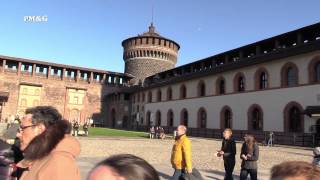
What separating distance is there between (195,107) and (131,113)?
1996 centimetres

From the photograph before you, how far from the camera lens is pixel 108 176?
4.93 feet

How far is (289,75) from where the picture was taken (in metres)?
29.3

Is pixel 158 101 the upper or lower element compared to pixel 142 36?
lower

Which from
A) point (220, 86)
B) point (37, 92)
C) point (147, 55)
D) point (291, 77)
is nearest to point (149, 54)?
point (147, 55)

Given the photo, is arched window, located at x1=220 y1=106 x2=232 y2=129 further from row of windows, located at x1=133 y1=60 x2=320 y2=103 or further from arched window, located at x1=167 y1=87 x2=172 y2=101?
arched window, located at x1=167 y1=87 x2=172 y2=101

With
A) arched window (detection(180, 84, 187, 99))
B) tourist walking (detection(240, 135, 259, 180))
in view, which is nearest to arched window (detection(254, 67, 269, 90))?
arched window (detection(180, 84, 187, 99))

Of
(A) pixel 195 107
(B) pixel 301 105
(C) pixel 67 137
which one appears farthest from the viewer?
(A) pixel 195 107

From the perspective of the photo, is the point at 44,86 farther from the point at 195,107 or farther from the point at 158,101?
the point at 195,107

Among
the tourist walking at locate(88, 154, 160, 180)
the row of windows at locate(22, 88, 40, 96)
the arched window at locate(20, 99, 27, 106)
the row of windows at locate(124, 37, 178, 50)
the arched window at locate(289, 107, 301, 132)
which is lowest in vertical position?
the tourist walking at locate(88, 154, 160, 180)

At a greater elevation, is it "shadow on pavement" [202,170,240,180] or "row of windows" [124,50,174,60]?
"row of windows" [124,50,174,60]

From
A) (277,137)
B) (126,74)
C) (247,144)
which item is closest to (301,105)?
(277,137)

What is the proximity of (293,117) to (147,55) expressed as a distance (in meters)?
35.7

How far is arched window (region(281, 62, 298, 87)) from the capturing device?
93.6ft

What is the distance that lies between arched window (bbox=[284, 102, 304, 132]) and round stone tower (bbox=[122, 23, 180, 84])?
114 ft
